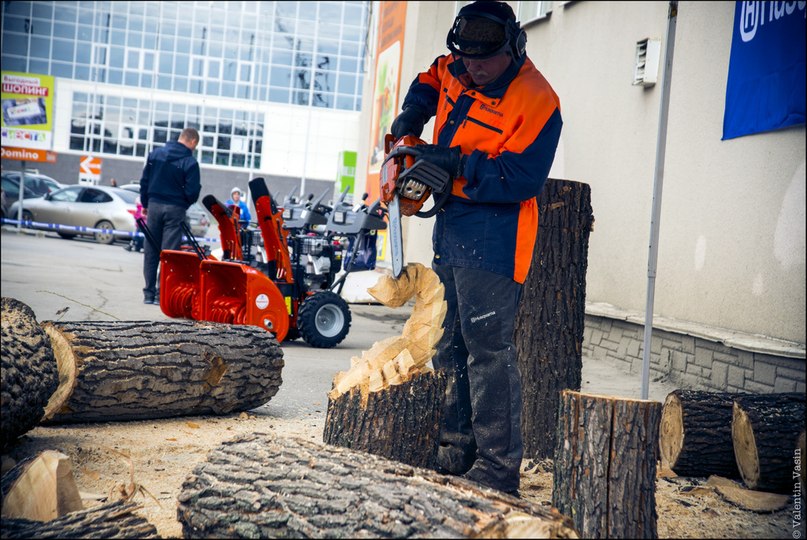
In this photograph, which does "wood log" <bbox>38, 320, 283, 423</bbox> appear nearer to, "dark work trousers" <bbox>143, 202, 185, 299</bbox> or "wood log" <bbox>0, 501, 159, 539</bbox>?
"wood log" <bbox>0, 501, 159, 539</bbox>

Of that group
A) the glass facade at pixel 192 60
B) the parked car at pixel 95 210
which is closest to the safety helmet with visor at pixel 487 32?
the parked car at pixel 95 210

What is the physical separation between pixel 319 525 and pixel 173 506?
37.4 inches

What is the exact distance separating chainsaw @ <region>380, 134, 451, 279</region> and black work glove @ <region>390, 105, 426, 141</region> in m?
0.14

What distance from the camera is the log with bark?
3254mm

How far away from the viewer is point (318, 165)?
4153cm

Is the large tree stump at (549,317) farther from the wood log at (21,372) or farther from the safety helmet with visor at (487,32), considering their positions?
the wood log at (21,372)

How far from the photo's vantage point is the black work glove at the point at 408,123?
3504 mm

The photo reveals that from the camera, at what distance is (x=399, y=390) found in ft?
10.8

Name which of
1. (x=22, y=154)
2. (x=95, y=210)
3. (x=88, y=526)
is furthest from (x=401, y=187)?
(x=22, y=154)

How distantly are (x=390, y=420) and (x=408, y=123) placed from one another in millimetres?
1314

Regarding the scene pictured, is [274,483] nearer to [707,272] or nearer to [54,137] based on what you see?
[707,272]

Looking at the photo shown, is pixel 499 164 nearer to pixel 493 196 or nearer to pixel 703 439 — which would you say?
pixel 493 196

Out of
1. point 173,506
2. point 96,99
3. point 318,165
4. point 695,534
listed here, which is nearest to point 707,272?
point 695,534

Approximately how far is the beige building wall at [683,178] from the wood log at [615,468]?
3.17 m
